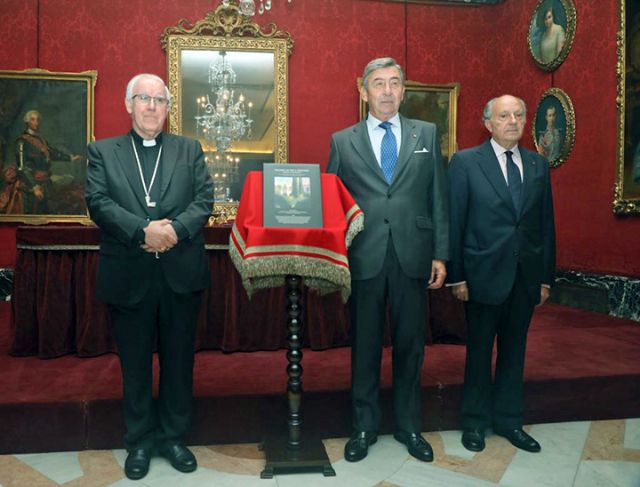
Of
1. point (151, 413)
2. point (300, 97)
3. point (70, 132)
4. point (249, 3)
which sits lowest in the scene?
point (151, 413)

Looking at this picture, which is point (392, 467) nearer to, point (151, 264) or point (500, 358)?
point (500, 358)

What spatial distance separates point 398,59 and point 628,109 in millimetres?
2941

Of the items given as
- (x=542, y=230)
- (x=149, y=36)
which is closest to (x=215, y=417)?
(x=542, y=230)

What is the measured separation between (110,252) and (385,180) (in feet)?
4.21

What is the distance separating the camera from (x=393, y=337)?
2744 mm

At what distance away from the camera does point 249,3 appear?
17.3 ft

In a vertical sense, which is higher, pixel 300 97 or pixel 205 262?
pixel 300 97

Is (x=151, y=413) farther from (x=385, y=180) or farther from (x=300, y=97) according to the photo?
(x=300, y=97)

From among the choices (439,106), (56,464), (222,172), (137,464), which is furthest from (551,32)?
(56,464)

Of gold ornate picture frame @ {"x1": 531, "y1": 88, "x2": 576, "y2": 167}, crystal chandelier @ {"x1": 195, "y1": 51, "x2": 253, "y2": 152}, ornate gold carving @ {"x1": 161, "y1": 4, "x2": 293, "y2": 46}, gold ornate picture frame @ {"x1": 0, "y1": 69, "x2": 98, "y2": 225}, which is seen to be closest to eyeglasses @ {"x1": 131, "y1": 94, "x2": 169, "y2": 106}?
crystal chandelier @ {"x1": 195, "y1": 51, "x2": 253, "y2": 152}

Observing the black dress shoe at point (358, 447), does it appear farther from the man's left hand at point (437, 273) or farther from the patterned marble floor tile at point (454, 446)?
the man's left hand at point (437, 273)

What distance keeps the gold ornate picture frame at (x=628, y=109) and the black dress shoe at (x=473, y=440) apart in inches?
127

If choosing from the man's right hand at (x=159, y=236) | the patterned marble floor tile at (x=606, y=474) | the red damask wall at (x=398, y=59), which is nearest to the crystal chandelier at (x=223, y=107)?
the red damask wall at (x=398, y=59)

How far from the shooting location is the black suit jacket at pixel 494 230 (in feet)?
9.12
